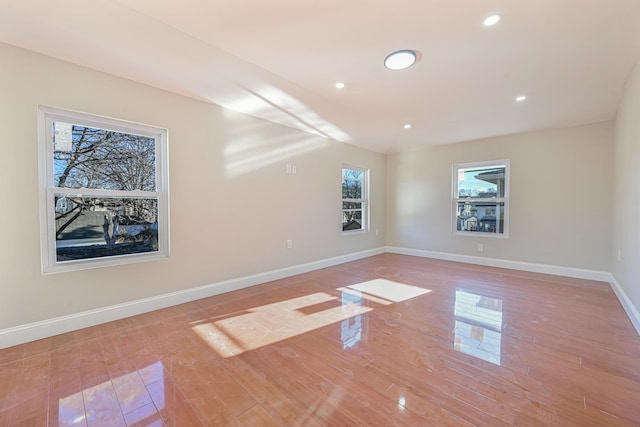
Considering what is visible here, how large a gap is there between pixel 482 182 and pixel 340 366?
461cm

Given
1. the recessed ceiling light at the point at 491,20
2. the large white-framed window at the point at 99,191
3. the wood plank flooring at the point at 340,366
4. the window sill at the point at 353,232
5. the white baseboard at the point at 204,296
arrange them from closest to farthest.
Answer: the wood plank flooring at the point at 340,366
the recessed ceiling light at the point at 491,20
the white baseboard at the point at 204,296
the large white-framed window at the point at 99,191
the window sill at the point at 353,232

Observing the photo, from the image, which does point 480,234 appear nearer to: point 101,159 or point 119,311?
point 119,311

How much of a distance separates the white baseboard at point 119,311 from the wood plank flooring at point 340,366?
0.10 m

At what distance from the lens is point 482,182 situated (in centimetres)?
507

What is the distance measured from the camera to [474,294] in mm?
3387

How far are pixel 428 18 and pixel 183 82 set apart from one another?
90.2 inches

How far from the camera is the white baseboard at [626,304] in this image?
2.42 meters

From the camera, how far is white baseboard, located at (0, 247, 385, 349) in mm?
2182

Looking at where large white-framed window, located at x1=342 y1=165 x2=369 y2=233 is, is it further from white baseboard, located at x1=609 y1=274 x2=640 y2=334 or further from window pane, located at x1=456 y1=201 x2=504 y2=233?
white baseboard, located at x1=609 y1=274 x2=640 y2=334

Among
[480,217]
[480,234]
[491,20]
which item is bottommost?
[480,234]

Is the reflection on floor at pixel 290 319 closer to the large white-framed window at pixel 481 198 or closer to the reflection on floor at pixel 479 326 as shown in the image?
the reflection on floor at pixel 479 326

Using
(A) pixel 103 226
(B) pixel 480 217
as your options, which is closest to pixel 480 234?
(B) pixel 480 217

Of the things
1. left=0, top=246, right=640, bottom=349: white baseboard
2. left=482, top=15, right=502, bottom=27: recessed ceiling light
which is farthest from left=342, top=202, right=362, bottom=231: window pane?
left=482, top=15, right=502, bottom=27: recessed ceiling light

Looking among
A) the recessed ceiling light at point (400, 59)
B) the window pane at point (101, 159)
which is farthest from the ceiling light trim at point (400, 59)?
the window pane at point (101, 159)
